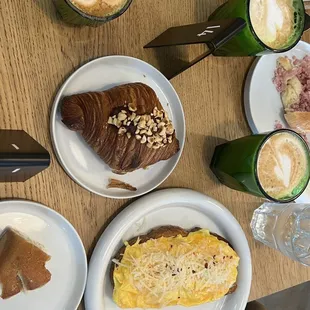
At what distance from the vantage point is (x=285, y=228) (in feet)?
5.27

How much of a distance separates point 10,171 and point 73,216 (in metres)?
0.29

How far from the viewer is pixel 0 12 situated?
120 cm

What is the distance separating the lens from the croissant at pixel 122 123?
1.20 meters

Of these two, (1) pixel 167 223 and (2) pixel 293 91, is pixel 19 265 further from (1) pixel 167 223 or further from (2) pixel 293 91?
(2) pixel 293 91

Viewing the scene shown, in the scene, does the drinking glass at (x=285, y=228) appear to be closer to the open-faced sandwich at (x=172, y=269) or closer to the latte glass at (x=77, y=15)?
the open-faced sandwich at (x=172, y=269)

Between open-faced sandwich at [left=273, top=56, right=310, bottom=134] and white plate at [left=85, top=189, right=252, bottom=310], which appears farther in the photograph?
open-faced sandwich at [left=273, top=56, right=310, bottom=134]

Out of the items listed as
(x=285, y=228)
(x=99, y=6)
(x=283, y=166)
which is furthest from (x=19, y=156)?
(x=285, y=228)

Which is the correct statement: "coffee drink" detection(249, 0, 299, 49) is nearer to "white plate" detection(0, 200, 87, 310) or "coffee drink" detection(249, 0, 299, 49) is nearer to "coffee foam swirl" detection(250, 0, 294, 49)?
"coffee foam swirl" detection(250, 0, 294, 49)

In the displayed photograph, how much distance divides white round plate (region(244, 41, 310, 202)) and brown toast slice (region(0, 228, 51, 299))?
754 mm

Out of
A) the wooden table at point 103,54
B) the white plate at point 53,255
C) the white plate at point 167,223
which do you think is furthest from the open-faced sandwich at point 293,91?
the white plate at point 53,255

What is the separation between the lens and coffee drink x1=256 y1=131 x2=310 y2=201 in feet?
4.61

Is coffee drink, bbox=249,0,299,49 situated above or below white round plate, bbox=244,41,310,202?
above

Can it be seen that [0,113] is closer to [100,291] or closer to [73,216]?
[73,216]

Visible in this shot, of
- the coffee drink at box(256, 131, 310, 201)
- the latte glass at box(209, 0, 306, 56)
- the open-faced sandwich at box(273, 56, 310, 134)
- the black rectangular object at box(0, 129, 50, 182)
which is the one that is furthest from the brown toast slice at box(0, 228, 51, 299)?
the open-faced sandwich at box(273, 56, 310, 134)
